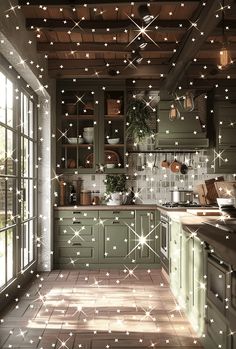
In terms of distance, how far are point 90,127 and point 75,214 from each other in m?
1.23

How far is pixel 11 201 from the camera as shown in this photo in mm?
4176

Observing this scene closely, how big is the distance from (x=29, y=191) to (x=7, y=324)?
204cm

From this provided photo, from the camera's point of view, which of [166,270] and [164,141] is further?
[164,141]

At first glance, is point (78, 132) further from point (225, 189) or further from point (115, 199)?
point (225, 189)

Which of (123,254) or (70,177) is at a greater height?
(70,177)

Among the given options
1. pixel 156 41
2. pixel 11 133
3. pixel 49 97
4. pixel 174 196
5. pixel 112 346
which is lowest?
pixel 112 346

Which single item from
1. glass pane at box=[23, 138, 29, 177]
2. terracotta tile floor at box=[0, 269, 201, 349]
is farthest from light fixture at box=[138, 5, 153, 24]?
terracotta tile floor at box=[0, 269, 201, 349]

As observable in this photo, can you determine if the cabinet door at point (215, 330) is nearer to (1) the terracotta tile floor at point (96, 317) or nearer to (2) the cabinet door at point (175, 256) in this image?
(1) the terracotta tile floor at point (96, 317)

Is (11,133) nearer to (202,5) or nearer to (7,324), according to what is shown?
(7,324)

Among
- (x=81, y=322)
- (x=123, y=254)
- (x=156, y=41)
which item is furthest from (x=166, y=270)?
(x=156, y=41)

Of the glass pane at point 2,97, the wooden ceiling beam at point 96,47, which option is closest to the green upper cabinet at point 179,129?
the wooden ceiling beam at point 96,47

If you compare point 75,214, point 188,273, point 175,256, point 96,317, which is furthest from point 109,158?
point 188,273

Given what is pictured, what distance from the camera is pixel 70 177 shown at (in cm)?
627

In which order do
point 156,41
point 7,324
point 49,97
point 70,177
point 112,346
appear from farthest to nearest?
point 70,177 < point 49,97 < point 156,41 < point 7,324 < point 112,346
